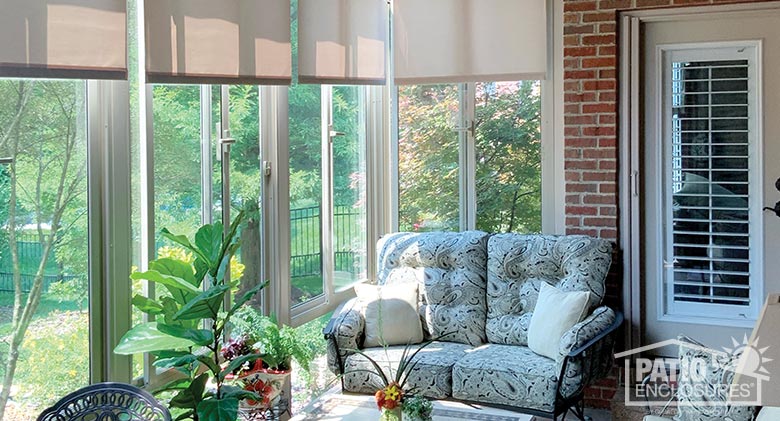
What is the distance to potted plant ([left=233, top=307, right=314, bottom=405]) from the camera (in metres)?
3.43

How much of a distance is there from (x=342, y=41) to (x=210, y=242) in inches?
76.8

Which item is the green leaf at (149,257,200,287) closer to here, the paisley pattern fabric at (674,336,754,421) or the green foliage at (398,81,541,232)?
the paisley pattern fabric at (674,336,754,421)

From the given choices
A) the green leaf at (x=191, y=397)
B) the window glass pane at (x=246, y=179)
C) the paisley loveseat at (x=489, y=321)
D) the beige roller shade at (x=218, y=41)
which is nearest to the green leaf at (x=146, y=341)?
the green leaf at (x=191, y=397)

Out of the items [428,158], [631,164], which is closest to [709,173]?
[631,164]

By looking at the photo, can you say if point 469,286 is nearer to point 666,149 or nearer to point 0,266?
point 666,149

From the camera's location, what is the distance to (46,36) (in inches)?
105

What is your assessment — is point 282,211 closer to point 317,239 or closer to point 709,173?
point 317,239

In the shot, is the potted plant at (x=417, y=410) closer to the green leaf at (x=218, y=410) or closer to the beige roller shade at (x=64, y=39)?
the green leaf at (x=218, y=410)

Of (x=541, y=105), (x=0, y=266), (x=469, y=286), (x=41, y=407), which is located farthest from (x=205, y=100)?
(x=541, y=105)

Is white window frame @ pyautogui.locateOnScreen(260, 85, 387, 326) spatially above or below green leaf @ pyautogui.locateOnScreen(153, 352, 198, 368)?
above

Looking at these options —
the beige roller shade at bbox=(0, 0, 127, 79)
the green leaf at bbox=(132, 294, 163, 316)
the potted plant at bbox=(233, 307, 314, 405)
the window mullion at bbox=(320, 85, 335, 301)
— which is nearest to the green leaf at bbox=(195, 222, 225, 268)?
the green leaf at bbox=(132, 294, 163, 316)

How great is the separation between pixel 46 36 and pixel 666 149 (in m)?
3.33

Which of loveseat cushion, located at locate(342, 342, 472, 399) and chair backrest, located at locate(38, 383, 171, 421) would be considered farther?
loveseat cushion, located at locate(342, 342, 472, 399)

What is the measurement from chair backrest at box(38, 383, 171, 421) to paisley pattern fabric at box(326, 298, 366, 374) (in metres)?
1.53
